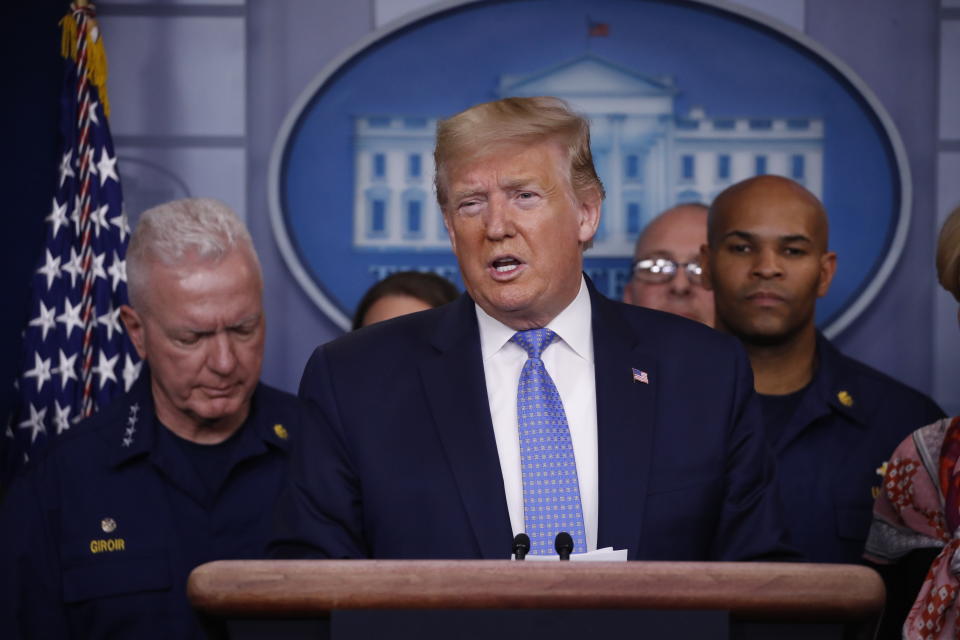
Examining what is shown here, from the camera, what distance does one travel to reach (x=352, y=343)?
1.91 m

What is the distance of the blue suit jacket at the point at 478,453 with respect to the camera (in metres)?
1.70

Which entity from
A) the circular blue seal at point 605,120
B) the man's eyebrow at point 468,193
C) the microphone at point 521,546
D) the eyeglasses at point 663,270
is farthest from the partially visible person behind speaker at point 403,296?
the microphone at point 521,546

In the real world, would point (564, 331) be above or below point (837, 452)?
above

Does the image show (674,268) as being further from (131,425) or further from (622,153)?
(131,425)

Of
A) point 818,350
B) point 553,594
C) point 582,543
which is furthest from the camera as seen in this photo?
point 818,350

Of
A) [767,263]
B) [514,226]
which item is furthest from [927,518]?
[514,226]

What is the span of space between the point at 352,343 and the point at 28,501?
1030 mm

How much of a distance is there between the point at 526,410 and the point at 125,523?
117cm

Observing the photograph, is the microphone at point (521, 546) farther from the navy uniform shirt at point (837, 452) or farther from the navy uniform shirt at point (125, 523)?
the navy uniform shirt at point (837, 452)

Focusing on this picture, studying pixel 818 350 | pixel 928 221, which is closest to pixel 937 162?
pixel 928 221

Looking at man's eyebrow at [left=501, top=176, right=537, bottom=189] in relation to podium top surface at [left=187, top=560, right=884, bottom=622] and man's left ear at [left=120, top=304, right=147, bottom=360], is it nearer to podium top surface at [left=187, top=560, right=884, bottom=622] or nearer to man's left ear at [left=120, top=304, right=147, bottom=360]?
podium top surface at [left=187, top=560, right=884, bottom=622]

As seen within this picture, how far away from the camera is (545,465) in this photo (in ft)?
5.71

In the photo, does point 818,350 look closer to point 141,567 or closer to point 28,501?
point 141,567

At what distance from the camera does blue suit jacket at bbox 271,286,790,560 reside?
1704 millimetres
